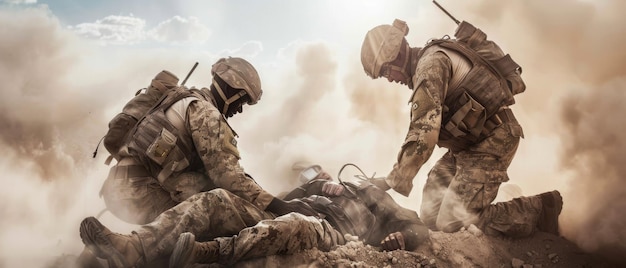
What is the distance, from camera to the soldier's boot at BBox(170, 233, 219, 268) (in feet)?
8.85

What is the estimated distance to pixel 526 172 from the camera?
767cm

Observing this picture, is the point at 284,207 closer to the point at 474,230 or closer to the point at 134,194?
the point at 134,194

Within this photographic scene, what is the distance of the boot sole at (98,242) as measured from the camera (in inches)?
104

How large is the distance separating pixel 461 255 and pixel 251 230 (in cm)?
218

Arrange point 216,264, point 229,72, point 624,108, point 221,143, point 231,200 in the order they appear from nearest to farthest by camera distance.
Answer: point 216,264 → point 231,200 → point 221,143 → point 229,72 → point 624,108

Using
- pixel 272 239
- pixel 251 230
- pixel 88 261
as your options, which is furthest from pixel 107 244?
pixel 272 239

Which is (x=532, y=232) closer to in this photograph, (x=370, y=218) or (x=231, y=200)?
(x=370, y=218)

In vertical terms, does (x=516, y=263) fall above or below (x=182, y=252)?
above

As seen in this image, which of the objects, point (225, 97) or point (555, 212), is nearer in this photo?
point (225, 97)

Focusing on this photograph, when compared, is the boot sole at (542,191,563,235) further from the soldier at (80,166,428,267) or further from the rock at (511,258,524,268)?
the soldier at (80,166,428,267)

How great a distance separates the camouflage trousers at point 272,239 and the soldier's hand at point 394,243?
2.66ft

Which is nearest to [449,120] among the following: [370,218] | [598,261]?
[370,218]

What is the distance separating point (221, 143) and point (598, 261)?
370cm

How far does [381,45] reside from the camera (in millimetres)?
5246
